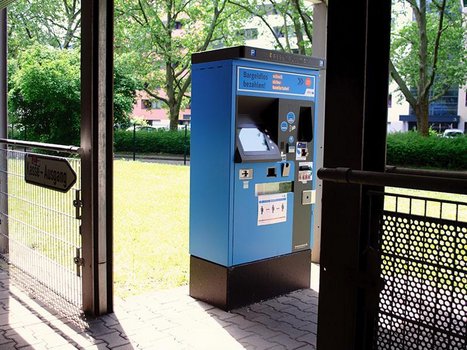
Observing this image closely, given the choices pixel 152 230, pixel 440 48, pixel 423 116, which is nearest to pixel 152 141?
pixel 423 116

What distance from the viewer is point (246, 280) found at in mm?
4250

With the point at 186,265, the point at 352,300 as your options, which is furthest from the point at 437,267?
the point at 186,265

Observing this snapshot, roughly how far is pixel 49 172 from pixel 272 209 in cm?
183

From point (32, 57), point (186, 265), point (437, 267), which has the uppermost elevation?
point (32, 57)

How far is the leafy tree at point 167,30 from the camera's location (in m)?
24.7

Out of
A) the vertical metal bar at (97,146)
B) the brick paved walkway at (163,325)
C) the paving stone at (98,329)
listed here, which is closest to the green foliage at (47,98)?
the brick paved walkway at (163,325)

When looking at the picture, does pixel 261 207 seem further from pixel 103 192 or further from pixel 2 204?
pixel 2 204

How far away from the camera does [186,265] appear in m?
5.52

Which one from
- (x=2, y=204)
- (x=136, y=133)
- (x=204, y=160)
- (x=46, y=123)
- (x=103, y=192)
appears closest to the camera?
(x=103, y=192)

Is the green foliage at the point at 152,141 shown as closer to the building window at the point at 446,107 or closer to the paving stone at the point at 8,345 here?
the paving stone at the point at 8,345

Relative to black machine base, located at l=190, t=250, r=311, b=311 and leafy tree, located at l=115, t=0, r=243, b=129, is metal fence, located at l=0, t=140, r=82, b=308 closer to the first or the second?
black machine base, located at l=190, t=250, r=311, b=311

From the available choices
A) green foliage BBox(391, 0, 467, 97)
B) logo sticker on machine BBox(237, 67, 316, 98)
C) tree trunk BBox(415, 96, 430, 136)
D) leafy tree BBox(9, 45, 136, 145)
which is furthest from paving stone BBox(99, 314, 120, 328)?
green foliage BBox(391, 0, 467, 97)

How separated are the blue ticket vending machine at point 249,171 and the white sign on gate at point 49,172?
1.05 meters

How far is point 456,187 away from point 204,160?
3063mm
